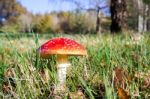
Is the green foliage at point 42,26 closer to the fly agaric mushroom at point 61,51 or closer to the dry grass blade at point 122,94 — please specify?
the fly agaric mushroom at point 61,51

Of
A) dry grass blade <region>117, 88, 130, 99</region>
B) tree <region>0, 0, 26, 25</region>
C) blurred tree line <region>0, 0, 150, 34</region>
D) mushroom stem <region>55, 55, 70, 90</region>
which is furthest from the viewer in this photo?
tree <region>0, 0, 26, 25</region>

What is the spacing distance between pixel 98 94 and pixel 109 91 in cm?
52

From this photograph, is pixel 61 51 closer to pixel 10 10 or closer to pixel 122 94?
pixel 122 94

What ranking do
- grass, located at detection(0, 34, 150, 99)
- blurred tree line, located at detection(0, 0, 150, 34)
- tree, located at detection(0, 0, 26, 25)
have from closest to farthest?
grass, located at detection(0, 34, 150, 99), blurred tree line, located at detection(0, 0, 150, 34), tree, located at detection(0, 0, 26, 25)

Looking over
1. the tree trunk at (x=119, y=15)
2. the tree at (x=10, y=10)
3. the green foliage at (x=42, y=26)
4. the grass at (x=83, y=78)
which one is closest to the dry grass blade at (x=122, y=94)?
the grass at (x=83, y=78)

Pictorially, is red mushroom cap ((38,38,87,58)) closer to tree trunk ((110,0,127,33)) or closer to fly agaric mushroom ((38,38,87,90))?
fly agaric mushroom ((38,38,87,90))

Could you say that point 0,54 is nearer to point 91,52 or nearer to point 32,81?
point 91,52

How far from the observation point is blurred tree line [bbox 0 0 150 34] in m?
12.2

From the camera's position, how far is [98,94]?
247 cm

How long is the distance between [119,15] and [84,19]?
16.2 metres

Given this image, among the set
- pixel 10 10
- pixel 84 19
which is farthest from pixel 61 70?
pixel 10 10

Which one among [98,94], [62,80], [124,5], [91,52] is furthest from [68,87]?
[124,5]

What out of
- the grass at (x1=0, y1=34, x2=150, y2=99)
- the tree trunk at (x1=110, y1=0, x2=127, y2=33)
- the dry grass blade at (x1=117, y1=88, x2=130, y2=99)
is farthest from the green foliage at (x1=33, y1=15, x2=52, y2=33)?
the dry grass blade at (x1=117, y1=88, x2=130, y2=99)

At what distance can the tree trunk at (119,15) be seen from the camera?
12289 mm
